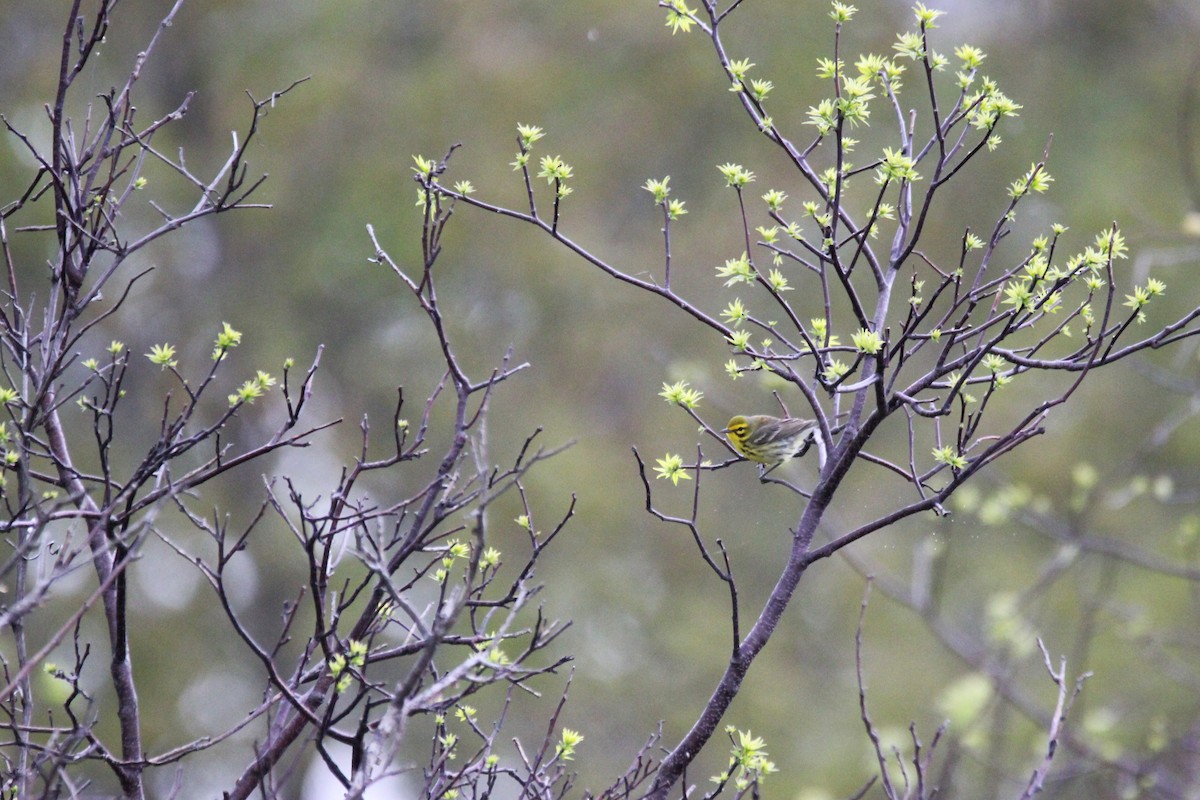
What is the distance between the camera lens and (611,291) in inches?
550

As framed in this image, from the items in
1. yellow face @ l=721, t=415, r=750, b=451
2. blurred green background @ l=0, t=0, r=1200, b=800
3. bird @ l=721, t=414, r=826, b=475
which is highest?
blurred green background @ l=0, t=0, r=1200, b=800

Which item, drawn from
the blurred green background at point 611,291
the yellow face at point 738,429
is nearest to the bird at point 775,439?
the yellow face at point 738,429

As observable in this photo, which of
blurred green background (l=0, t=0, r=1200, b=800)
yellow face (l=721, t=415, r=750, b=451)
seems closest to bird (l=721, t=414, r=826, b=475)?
yellow face (l=721, t=415, r=750, b=451)

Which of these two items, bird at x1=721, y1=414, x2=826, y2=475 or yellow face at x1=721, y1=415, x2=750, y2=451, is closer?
bird at x1=721, y1=414, x2=826, y2=475

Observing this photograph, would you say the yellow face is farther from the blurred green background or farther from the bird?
the blurred green background

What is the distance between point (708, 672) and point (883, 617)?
2.00 meters

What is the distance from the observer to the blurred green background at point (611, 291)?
40.3 ft

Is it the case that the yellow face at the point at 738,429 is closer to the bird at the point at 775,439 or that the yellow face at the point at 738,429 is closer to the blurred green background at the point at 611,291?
the bird at the point at 775,439

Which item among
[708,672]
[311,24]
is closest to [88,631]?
[708,672]

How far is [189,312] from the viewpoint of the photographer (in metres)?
13.1

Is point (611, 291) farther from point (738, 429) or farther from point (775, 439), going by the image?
point (775, 439)

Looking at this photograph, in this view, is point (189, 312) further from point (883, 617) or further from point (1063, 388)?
point (1063, 388)

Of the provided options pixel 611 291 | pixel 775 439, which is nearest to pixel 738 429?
pixel 775 439

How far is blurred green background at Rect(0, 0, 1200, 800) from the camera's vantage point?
483 inches
